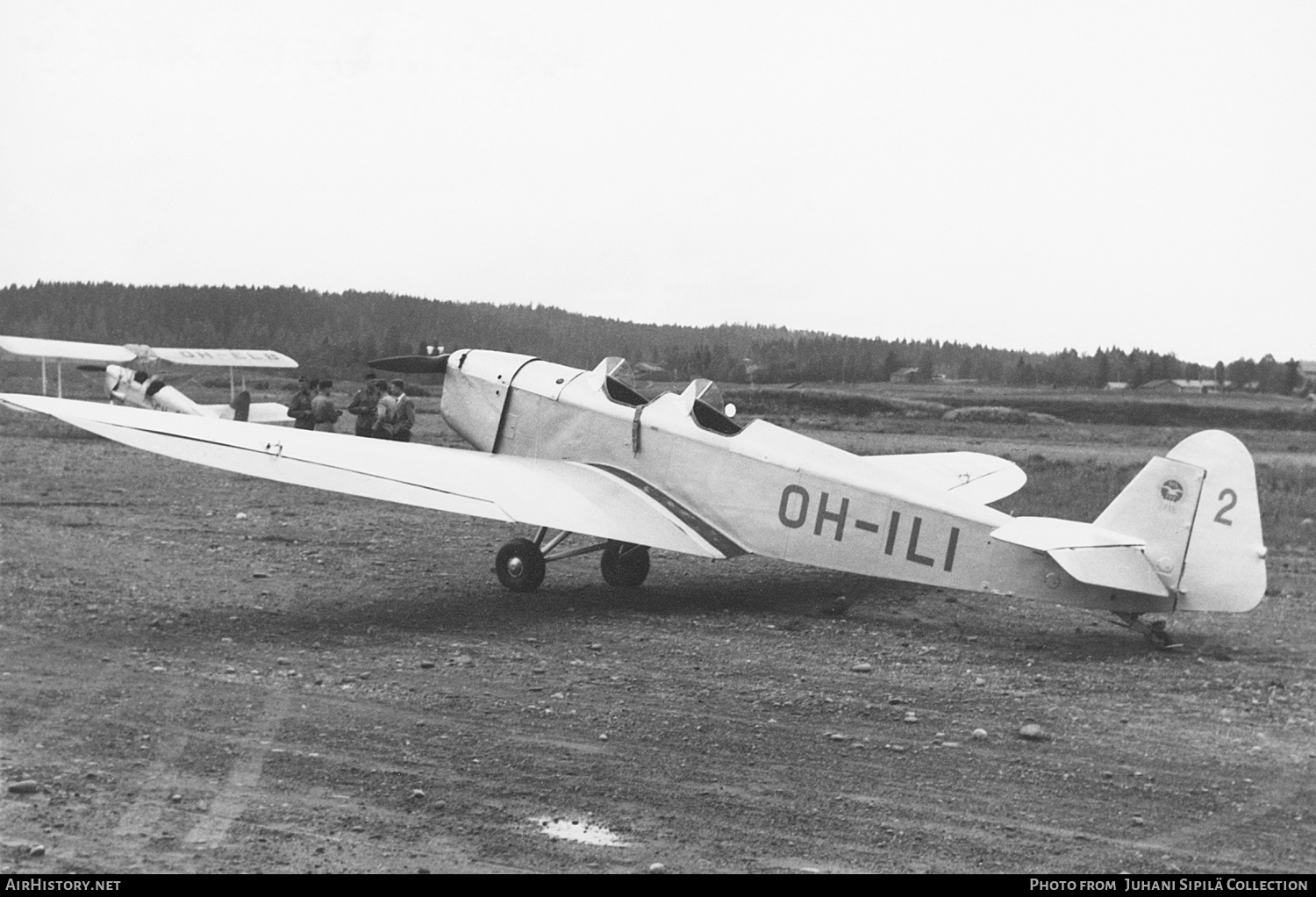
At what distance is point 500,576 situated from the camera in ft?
28.9

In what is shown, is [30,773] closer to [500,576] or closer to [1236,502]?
[500,576]

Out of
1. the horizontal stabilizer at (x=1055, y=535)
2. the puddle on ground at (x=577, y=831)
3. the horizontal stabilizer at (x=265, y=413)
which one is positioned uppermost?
the horizontal stabilizer at (x=1055, y=535)

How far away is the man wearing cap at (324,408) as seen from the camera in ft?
45.3

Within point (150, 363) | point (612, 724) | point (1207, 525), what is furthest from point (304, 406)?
point (1207, 525)

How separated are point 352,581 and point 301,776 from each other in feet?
14.5

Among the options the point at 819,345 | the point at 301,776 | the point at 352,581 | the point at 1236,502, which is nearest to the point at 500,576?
the point at 352,581

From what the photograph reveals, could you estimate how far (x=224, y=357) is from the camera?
15344 millimetres

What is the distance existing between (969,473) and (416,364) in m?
5.37

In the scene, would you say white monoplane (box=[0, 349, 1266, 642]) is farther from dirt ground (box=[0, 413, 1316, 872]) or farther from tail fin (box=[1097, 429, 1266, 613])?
dirt ground (box=[0, 413, 1316, 872])

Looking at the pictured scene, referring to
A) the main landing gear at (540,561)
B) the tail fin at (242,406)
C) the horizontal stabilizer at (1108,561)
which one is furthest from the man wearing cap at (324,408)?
the horizontal stabilizer at (1108,561)

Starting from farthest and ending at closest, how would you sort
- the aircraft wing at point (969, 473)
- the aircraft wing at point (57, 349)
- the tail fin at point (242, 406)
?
1. the tail fin at point (242, 406)
2. the aircraft wing at point (57, 349)
3. the aircraft wing at point (969, 473)

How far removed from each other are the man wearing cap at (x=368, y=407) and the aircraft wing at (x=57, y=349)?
383 cm

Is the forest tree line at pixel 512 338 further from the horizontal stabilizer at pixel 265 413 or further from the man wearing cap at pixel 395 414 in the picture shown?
the horizontal stabilizer at pixel 265 413

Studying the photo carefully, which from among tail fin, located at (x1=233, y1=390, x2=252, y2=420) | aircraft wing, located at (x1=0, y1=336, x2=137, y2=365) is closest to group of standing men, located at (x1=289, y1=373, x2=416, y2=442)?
aircraft wing, located at (x1=0, y1=336, x2=137, y2=365)
